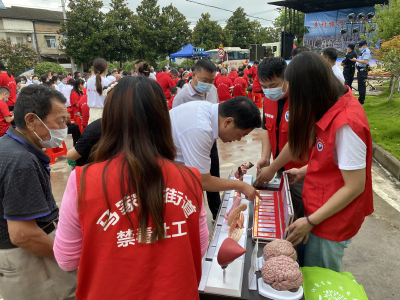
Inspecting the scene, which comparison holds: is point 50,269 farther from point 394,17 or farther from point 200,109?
point 394,17

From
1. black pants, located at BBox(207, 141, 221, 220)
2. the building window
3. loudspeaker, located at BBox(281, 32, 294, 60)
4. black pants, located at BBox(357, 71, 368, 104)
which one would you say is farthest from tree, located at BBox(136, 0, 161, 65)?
black pants, located at BBox(207, 141, 221, 220)

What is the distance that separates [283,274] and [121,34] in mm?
24855

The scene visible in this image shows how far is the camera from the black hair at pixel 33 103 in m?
1.47

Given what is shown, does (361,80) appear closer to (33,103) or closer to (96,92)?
(96,92)

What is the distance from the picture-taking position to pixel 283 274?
115cm

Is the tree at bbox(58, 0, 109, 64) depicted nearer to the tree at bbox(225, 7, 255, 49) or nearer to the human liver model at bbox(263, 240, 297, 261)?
the tree at bbox(225, 7, 255, 49)

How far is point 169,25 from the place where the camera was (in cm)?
2798

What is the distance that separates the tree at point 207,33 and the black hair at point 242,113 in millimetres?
→ 33479

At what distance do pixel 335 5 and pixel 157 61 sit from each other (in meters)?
16.9

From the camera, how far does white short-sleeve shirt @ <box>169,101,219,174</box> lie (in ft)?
5.63

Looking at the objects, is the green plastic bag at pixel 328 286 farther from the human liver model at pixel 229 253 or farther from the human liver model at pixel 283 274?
the human liver model at pixel 229 253

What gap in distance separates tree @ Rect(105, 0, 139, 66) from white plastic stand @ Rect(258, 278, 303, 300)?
77.1 feet

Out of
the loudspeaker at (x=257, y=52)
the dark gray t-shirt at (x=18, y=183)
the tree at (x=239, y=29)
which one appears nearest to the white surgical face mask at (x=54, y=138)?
the dark gray t-shirt at (x=18, y=183)

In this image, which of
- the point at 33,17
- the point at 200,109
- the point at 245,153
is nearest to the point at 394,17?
the point at 245,153
